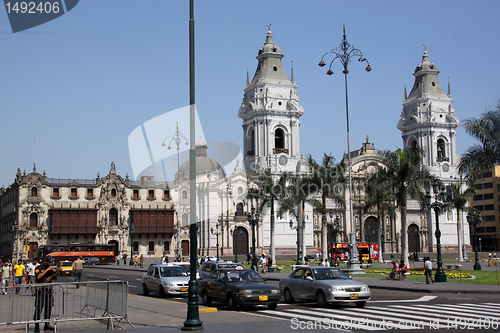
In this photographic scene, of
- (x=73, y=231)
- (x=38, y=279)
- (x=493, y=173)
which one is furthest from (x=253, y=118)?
(x=38, y=279)

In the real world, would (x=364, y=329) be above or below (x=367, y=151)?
below

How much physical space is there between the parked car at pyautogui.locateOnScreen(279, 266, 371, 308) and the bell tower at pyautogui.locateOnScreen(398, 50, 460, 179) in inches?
2847

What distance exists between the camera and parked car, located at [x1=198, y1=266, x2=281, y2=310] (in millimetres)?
17172

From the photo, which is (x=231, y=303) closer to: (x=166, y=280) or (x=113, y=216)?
(x=166, y=280)

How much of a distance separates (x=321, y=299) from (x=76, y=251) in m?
48.9

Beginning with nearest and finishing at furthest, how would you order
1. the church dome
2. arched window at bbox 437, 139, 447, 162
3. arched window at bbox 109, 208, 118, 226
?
arched window at bbox 109, 208, 118, 226, the church dome, arched window at bbox 437, 139, 447, 162

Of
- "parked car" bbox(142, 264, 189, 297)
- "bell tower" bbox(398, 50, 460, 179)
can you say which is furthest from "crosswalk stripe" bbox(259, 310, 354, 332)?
"bell tower" bbox(398, 50, 460, 179)

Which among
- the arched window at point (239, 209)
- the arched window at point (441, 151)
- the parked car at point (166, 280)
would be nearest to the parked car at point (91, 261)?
the arched window at point (239, 209)

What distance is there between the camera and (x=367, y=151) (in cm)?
8844

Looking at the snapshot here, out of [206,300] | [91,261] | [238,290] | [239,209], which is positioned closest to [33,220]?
[91,261]

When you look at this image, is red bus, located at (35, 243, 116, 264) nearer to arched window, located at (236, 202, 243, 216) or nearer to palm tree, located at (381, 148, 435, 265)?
arched window, located at (236, 202, 243, 216)

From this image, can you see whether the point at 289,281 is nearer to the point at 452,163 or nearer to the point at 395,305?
the point at 395,305

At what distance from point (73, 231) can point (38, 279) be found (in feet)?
209

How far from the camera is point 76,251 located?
200 ft
